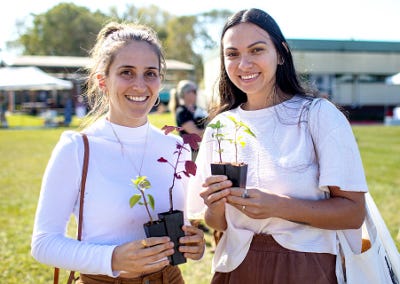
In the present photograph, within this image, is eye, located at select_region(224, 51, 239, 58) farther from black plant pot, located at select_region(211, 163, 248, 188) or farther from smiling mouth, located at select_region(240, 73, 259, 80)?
black plant pot, located at select_region(211, 163, 248, 188)

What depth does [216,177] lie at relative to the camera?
1768mm

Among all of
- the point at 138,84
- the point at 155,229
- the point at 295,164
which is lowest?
the point at 155,229

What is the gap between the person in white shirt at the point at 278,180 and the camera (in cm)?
176

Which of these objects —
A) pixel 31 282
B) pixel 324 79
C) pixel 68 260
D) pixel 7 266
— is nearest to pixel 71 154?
pixel 68 260

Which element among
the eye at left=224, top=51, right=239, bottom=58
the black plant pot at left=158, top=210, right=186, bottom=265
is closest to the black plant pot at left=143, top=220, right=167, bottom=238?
the black plant pot at left=158, top=210, right=186, bottom=265

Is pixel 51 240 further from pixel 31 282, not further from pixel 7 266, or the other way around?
pixel 7 266

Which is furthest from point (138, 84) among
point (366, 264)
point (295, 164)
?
point (366, 264)

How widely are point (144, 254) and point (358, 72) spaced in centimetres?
3640

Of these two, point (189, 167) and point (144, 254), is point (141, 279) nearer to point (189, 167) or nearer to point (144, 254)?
point (144, 254)

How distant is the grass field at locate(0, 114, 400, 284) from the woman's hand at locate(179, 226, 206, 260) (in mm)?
2714

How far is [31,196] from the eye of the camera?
8336 millimetres

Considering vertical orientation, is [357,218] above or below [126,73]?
below

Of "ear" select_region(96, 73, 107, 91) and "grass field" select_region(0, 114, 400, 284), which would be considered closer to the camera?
"ear" select_region(96, 73, 107, 91)

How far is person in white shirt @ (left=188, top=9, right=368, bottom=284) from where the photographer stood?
1.76 meters
